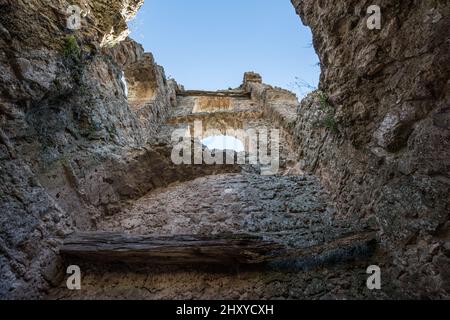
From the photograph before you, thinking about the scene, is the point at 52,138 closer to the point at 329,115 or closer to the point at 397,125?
the point at 329,115

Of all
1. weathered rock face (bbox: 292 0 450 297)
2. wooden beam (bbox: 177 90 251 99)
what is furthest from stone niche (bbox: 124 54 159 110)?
weathered rock face (bbox: 292 0 450 297)

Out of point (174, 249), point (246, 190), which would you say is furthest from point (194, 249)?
point (246, 190)

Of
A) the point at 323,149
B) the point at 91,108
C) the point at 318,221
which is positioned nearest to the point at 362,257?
the point at 318,221

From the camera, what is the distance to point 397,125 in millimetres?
2082

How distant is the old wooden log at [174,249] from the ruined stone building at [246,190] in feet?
0.04

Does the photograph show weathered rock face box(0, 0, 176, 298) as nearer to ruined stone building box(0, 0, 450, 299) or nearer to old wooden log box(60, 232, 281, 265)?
ruined stone building box(0, 0, 450, 299)

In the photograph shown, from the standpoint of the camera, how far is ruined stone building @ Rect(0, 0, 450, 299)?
188cm

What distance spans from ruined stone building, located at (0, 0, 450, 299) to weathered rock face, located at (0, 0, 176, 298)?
16mm

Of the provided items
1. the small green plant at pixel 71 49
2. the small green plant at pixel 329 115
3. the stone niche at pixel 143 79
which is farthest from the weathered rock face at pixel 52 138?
the stone niche at pixel 143 79

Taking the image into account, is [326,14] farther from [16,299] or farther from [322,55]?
[16,299]

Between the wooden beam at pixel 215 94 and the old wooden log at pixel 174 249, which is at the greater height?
the wooden beam at pixel 215 94

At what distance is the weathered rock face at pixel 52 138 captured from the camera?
7.39ft

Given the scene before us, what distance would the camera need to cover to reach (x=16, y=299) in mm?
1978

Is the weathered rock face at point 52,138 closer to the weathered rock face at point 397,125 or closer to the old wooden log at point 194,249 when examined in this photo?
the old wooden log at point 194,249
